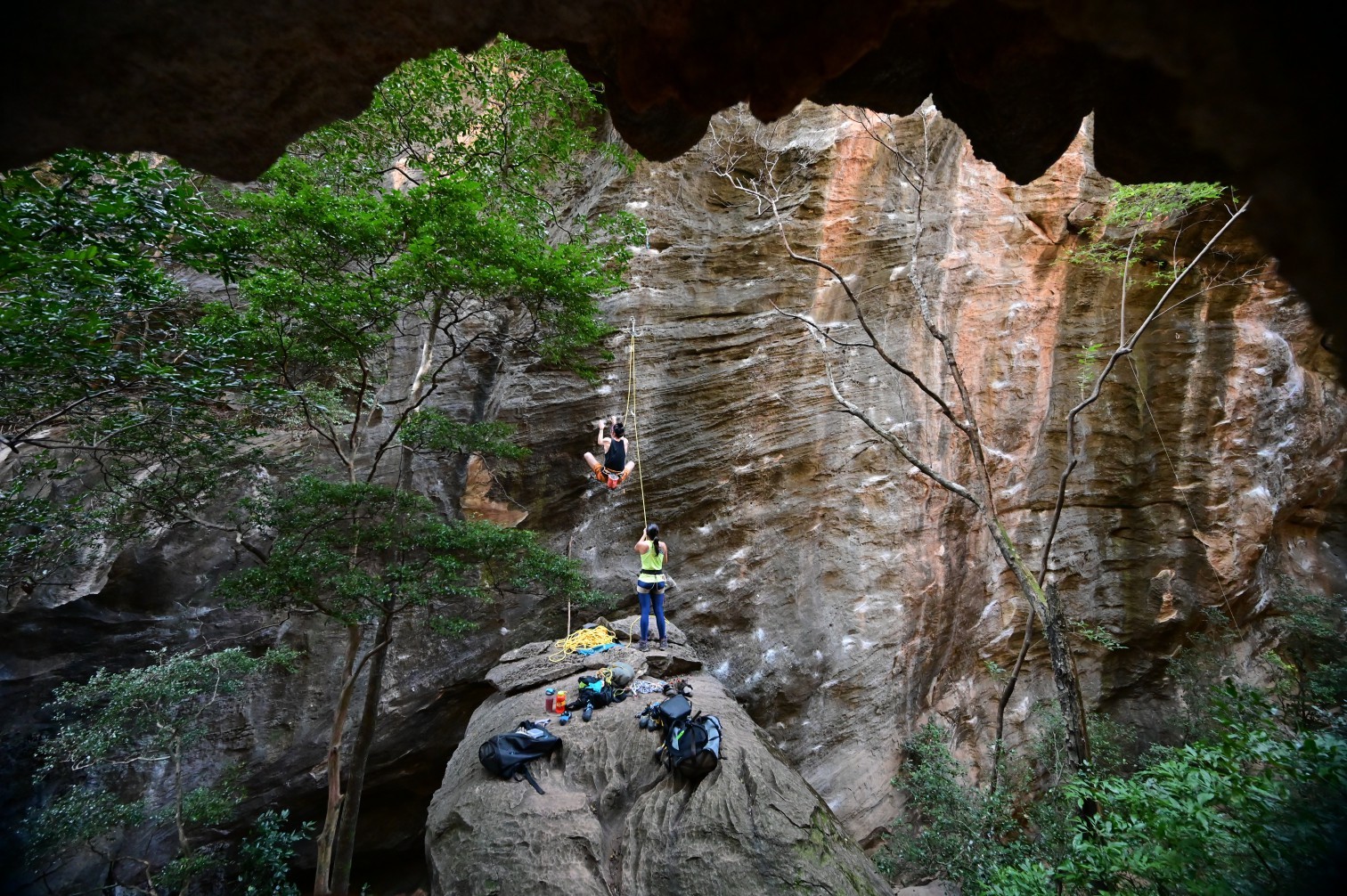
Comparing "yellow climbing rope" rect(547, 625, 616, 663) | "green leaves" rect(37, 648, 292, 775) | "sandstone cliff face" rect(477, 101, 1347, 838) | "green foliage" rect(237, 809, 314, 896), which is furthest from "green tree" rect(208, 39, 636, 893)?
"sandstone cliff face" rect(477, 101, 1347, 838)

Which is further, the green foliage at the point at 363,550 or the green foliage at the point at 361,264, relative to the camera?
the green foliage at the point at 363,550

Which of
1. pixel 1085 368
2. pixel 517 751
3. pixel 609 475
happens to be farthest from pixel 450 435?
pixel 1085 368

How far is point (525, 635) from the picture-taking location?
10250 mm

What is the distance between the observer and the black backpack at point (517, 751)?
5.64 m

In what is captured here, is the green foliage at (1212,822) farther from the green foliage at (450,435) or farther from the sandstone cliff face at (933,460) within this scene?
the green foliage at (450,435)

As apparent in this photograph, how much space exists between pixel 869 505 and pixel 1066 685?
479 centimetres

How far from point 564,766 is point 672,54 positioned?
596cm

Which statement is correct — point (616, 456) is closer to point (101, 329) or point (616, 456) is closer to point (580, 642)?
point (580, 642)

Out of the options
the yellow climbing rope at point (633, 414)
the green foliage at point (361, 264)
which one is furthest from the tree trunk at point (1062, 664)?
the green foliage at point (361, 264)

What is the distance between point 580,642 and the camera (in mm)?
8445

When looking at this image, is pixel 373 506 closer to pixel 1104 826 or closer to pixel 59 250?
pixel 59 250

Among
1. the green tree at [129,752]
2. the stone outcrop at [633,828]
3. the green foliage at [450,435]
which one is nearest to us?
the stone outcrop at [633,828]

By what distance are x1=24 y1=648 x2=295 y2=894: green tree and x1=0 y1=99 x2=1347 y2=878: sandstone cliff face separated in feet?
4.89

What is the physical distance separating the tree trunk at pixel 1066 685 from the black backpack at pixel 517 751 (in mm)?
4935
